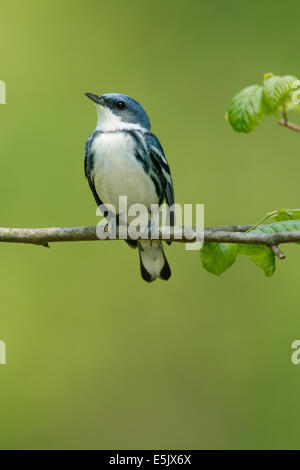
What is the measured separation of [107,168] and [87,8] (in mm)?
4697

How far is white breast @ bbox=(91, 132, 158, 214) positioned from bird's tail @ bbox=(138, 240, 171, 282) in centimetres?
64

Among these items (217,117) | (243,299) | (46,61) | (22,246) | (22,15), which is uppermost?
(22,15)

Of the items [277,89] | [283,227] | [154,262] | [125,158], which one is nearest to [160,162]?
[125,158]

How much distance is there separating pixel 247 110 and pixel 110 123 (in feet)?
4.41

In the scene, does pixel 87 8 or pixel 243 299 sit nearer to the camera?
pixel 243 299

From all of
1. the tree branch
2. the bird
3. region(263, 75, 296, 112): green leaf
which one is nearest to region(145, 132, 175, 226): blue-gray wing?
the bird

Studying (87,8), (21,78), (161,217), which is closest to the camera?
(161,217)

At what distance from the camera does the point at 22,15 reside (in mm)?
7848

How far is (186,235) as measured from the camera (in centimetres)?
319

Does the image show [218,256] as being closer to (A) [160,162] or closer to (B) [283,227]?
(B) [283,227]

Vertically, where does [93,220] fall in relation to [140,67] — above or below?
below

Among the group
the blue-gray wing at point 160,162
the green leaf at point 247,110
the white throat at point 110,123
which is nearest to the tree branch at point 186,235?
the green leaf at point 247,110

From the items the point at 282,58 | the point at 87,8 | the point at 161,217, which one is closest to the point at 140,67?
the point at 87,8

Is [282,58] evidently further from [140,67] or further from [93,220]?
[93,220]
